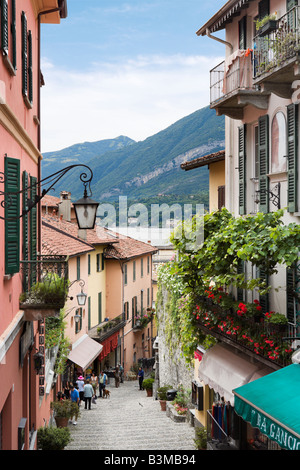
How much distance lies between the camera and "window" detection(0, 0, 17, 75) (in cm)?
757

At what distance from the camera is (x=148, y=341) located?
174 ft

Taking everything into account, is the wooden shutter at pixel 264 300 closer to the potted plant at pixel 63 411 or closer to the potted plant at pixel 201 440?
the potted plant at pixel 201 440

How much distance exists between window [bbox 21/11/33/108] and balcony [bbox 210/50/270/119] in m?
4.62

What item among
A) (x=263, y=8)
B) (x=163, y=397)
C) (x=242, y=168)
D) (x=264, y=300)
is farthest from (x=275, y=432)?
(x=163, y=397)

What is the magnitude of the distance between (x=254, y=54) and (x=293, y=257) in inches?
211

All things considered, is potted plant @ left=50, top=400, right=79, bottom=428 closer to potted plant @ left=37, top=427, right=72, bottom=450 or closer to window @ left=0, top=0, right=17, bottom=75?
potted plant @ left=37, top=427, right=72, bottom=450

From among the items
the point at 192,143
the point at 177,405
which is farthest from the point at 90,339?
the point at 192,143

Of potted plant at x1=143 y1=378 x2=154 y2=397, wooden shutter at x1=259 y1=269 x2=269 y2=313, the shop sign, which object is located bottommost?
potted plant at x1=143 y1=378 x2=154 y2=397

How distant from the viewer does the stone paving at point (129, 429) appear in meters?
15.7

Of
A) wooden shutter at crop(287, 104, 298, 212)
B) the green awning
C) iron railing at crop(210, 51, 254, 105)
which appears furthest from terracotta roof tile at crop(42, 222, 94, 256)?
the green awning

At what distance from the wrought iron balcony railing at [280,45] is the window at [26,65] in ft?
15.3

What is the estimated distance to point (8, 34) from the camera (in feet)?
27.4

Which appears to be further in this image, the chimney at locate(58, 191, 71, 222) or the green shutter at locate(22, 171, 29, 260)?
the chimney at locate(58, 191, 71, 222)

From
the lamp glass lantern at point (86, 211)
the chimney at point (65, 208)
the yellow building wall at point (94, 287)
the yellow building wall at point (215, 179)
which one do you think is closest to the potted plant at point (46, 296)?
the lamp glass lantern at point (86, 211)
